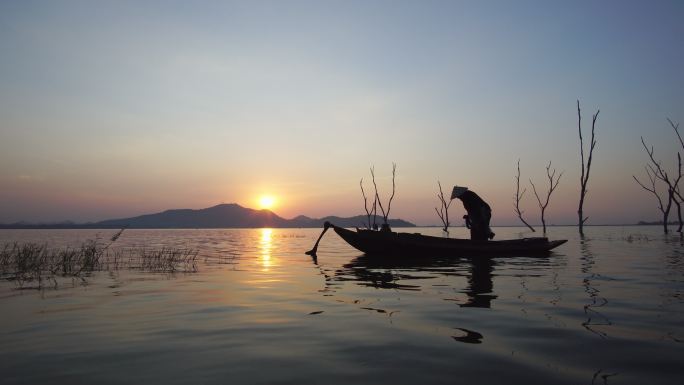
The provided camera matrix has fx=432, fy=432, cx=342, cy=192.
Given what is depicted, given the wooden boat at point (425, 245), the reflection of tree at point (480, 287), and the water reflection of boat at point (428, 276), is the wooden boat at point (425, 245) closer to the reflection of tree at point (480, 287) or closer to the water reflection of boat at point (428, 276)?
the water reflection of boat at point (428, 276)

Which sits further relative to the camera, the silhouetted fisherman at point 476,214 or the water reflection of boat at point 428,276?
the silhouetted fisherman at point 476,214

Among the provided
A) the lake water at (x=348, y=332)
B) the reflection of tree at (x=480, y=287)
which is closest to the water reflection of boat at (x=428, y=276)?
the reflection of tree at (x=480, y=287)

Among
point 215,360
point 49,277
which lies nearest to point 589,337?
point 215,360

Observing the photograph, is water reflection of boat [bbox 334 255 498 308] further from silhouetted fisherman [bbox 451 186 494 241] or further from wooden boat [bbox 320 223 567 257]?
silhouetted fisherman [bbox 451 186 494 241]

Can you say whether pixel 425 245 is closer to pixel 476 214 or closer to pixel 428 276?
pixel 476 214

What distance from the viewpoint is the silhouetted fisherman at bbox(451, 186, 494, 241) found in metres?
19.5

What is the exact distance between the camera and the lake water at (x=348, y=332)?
4.30 meters

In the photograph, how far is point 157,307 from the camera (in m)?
8.27

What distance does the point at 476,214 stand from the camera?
1998cm

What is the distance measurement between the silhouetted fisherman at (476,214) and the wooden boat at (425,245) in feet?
2.13

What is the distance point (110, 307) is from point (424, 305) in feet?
19.7

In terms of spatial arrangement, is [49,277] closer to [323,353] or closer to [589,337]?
[323,353]

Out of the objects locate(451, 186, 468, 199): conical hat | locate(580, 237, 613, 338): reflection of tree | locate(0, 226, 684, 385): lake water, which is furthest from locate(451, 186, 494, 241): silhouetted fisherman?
locate(0, 226, 684, 385): lake water

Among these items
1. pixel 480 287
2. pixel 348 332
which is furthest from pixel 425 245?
pixel 348 332
